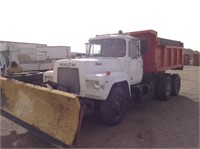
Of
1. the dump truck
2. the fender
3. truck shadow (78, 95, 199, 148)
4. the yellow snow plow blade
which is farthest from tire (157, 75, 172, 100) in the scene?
the yellow snow plow blade

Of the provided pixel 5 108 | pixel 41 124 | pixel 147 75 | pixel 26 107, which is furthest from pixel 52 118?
pixel 147 75

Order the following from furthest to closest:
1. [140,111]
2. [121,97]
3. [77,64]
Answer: [140,111]
[121,97]
[77,64]

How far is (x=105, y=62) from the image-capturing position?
21.1 ft

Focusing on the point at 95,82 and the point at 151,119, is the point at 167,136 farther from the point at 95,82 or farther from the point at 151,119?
the point at 95,82

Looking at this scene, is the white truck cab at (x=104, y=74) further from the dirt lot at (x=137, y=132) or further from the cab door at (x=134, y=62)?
the dirt lot at (x=137, y=132)

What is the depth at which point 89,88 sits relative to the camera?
5734 mm

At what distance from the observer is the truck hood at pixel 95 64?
586 centimetres

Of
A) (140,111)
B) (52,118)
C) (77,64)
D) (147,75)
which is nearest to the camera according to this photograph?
(52,118)

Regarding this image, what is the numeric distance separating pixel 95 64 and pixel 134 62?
72.6 inches

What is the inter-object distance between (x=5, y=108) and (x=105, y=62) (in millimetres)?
3014

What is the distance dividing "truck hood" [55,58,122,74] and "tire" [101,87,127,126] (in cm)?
67

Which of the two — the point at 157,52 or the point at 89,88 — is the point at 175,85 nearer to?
the point at 157,52

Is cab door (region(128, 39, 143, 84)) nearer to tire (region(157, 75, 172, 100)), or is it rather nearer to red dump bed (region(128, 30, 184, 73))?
red dump bed (region(128, 30, 184, 73))

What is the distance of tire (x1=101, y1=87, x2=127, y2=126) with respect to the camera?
19.1ft
